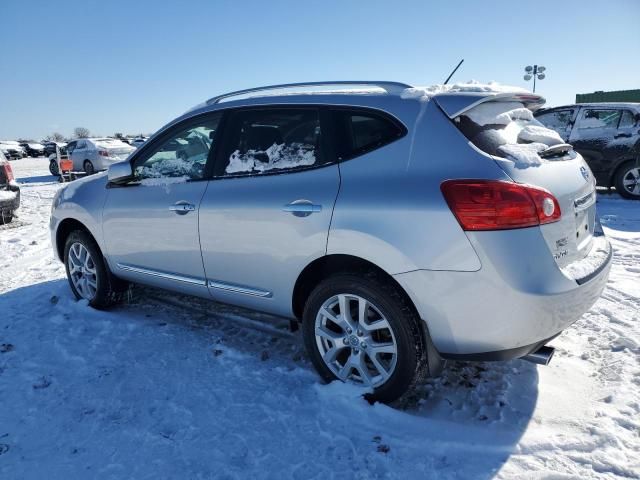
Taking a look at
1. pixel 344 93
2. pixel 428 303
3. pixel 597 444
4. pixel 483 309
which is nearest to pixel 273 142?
pixel 344 93

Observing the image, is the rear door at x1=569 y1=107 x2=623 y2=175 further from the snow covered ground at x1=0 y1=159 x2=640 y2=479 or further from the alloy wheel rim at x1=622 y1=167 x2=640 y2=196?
the snow covered ground at x1=0 y1=159 x2=640 y2=479

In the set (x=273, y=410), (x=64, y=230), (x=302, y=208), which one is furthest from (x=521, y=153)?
(x=64, y=230)

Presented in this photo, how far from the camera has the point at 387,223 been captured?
2480 millimetres

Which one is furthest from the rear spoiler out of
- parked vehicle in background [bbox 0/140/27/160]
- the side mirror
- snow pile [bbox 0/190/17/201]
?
parked vehicle in background [bbox 0/140/27/160]

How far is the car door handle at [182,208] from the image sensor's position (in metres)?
3.41

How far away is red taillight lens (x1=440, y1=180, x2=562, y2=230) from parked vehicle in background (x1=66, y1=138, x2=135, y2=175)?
16.3 meters

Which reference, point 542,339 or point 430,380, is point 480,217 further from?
point 430,380

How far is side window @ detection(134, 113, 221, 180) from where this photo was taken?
3.51 metres

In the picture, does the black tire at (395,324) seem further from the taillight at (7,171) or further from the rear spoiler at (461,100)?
the taillight at (7,171)

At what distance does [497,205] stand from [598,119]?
836 cm

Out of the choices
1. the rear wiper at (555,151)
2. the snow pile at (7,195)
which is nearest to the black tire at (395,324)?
the rear wiper at (555,151)

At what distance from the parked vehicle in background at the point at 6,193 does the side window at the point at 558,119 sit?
992 cm

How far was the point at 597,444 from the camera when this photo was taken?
2.37 metres

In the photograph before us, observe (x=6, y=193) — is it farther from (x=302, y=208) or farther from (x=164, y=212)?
(x=302, y=208)
